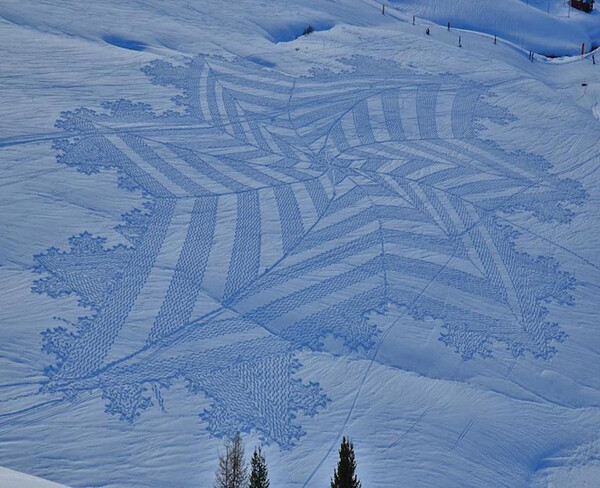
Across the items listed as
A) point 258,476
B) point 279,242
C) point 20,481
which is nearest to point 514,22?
point 279,242

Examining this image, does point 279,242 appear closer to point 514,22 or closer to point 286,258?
point 286,258

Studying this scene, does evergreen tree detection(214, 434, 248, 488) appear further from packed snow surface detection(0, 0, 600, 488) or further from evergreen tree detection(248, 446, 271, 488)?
packed snow surface detection(0, 0, 600, 488)

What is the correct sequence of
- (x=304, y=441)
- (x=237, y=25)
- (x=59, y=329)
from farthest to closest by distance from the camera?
(x=237, y=25), (x=59, y=329), (x=304, y=441)

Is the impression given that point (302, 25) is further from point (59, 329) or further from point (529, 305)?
point (59, 329)

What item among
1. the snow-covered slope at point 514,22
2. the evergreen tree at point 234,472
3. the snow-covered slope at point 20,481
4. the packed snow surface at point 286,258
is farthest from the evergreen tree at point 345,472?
the snow-covered slope at point 514,22

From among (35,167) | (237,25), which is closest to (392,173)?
(35,167)

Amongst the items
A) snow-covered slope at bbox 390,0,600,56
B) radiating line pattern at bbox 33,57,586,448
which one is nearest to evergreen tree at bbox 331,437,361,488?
radiating line pattern at bbox 33,57,586,448
